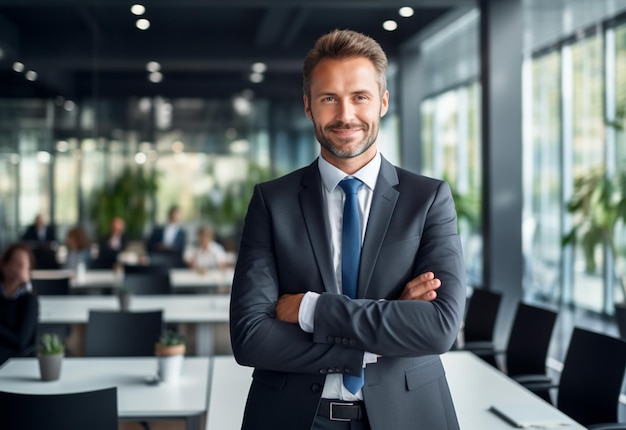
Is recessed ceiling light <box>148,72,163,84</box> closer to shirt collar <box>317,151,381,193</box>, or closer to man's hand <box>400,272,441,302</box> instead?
shirt collar <box>317,151,381,193</box>

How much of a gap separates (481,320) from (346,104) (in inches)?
158

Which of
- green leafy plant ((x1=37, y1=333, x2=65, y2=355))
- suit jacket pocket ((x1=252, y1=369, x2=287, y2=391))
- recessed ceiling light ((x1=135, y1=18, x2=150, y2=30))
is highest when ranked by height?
recessed ceiling light ((x1=135, y1=18, x2=150, y2=30))

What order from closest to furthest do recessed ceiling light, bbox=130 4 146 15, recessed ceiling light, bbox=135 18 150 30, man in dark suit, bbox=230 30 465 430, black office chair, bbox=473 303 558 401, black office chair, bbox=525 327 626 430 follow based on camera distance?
man in dark suit, bbox=230 30 465 430 → black office chair, bbox=525 327 626 430 → black office chair, bbox=473 303 558 401 → recessed ceiling light, bbox=130 4 146 15 → recessed ceiling light, bbox=135 18 150 30

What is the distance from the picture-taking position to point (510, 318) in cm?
806

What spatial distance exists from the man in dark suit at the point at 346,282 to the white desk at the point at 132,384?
1.32 meters

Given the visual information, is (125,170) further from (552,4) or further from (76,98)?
(552,4)

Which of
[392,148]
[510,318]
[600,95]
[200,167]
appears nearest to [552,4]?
[600,95]

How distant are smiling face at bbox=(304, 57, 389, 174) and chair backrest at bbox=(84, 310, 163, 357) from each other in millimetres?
3087

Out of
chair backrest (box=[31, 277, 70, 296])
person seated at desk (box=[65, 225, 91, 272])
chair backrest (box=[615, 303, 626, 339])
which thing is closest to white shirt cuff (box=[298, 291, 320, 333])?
chair backrest (box=[615, 303, 626, 339])

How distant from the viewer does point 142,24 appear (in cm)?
875

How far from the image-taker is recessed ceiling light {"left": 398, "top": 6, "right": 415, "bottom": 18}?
880 cm

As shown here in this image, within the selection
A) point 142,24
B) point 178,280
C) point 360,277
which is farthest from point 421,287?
point 142,24

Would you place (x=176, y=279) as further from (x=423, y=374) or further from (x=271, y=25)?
(x=423, y=374)

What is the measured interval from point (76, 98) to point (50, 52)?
575mm
